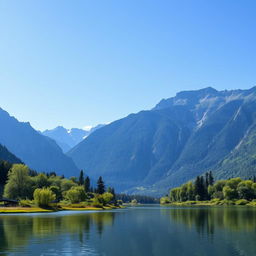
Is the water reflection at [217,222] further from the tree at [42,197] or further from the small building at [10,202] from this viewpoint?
the small building at [10,202]

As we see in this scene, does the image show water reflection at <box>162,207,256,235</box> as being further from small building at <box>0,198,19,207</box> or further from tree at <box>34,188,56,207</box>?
small building at <box>0,198,19,207</box>

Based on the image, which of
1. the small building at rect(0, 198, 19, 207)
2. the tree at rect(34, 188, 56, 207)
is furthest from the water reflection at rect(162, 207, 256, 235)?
the small building at rect(0, 198, 19, 207)

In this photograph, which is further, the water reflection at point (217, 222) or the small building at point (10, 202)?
the small building at point (10, 202)

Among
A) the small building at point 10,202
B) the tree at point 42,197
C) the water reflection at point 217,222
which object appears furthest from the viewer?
the small building at point 10,202

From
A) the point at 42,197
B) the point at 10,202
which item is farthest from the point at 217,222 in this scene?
the point at 10,202

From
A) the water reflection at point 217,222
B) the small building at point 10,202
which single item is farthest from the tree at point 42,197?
the water reflection at point 217,222

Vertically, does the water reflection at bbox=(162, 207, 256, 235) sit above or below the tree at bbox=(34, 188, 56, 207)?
below

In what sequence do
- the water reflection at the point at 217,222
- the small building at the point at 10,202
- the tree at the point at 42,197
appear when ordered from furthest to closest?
1. the small building at the point at 10,202
2. the tree at the point at 42,197
3. the water reflection at the point at 217,222

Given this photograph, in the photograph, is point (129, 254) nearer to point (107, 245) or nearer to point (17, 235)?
point (107, 245)

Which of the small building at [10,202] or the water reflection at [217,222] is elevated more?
the small building at [10,202]

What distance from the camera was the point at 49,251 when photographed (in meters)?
48.8

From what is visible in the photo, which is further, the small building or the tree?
the small building

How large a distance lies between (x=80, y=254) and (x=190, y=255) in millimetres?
13301

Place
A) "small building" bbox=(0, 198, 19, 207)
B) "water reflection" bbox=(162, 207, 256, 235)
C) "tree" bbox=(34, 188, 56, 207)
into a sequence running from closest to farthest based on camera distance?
"water reflection" bbox=(162, 207, 256, 235) → "tree" bbox=(34, 188, 56, 207) → "small building" bbox=(0, 198, 19, 207)
